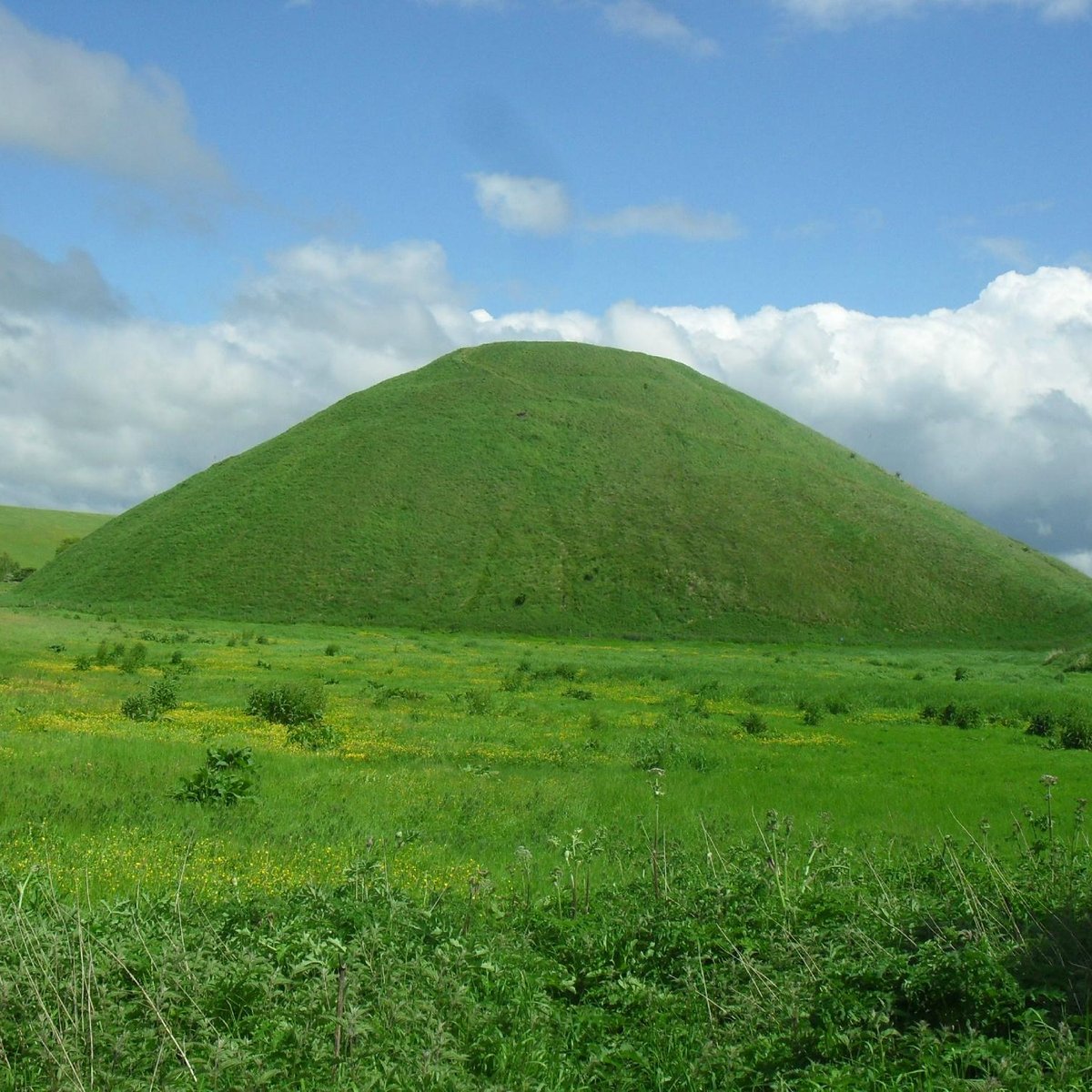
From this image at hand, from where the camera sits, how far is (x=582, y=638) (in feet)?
281

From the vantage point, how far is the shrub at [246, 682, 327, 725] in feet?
82.1

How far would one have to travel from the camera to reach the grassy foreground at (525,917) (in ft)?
19.7

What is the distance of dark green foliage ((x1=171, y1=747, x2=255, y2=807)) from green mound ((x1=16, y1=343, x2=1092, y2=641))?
74949 mm

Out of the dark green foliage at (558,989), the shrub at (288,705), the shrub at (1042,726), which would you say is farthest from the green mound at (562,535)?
the dark green foliage at (558,989)

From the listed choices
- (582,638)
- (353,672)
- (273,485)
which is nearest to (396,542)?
(273,485)

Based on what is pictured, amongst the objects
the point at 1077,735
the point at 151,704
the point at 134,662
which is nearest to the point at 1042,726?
the point at 1077,735

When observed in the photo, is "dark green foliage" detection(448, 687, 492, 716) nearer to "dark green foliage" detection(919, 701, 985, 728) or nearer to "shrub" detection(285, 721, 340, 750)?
"shrub" detection(285, 721, 340, 750)

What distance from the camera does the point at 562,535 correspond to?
Result: 10931cm

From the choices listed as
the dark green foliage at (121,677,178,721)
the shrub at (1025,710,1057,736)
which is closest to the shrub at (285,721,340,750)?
the dark green foliage at (121,677,178,721)

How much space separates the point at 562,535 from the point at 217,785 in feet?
313

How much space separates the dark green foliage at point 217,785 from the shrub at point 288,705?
367 inches

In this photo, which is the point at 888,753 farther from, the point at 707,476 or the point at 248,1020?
the point at 707,476

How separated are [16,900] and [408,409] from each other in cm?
12806

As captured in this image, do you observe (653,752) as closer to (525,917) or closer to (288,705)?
(288,705)
